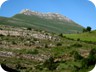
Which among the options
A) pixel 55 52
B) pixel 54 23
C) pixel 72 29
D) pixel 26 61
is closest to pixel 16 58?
pixel 26 61

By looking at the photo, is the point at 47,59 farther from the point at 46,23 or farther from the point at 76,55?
the point at 46,23

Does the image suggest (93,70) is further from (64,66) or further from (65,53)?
(65,53)

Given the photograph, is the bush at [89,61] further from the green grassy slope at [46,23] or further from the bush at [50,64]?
the green grassy slope at [46,23]

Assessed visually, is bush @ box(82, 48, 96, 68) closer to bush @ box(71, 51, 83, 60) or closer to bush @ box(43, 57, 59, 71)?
bush @ box(71, 51, 83, 60)

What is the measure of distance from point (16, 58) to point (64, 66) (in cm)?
201

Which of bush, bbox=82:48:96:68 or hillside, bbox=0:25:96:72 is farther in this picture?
hillside, bbox=0:25:96:72

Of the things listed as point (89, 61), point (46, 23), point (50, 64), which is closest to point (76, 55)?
point (89, 61)

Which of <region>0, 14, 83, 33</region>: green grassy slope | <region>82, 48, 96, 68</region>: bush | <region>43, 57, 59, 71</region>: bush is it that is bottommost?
<region>0, 14, 83, 33</region>: green grassy slope

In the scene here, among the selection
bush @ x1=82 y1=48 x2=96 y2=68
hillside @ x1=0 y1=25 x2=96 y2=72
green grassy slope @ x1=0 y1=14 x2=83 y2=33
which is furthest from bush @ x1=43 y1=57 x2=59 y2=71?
green grassy slope @ x1=0 y1=14 x2=83 y2=33

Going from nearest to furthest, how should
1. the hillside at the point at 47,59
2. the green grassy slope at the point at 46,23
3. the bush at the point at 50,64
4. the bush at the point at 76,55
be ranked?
the bush at the point at 50,64
the hillside at the point at 47,59
the bush at the point at 76,55
the green grassy slope at the point at 46,23

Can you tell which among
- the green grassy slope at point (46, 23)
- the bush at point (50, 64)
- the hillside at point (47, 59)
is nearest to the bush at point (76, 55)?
the hillside at point (47, 59)

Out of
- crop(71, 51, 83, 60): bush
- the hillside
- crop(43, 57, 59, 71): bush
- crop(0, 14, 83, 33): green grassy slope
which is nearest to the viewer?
crop(43, 57, 59, 71): bush

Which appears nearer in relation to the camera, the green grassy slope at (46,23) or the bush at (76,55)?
the bush at (76,55)

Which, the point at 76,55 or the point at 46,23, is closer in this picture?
the point at 76,55
